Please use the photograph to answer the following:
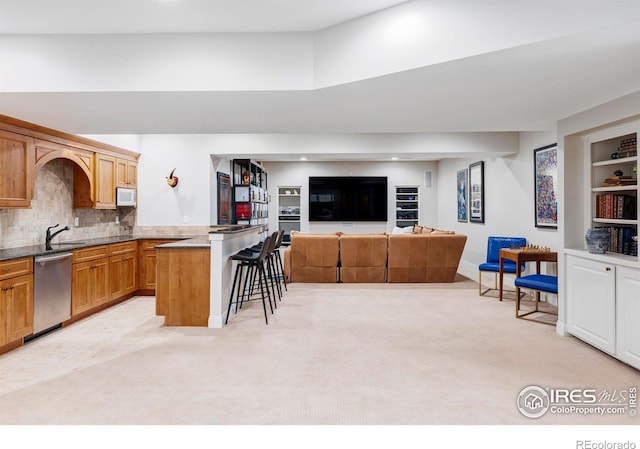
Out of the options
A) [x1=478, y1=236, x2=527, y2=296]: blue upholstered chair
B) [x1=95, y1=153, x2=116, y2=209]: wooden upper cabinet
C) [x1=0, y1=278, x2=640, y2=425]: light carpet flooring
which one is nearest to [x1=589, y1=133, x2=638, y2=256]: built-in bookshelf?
[x1=0, y1=278, x2=640, y2=425]: light carpet flooring

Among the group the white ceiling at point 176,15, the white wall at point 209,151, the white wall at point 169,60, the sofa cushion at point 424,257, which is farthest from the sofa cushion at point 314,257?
the white ceiling at point 176,15

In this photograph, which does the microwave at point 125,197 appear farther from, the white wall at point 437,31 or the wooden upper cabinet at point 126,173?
the white wall at point 437,31

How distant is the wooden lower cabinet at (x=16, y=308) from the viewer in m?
3.28

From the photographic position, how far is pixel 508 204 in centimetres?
634

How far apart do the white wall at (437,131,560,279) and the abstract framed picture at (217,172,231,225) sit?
15.5ft

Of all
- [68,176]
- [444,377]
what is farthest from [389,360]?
[68,176]

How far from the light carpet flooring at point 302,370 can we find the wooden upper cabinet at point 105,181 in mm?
1503

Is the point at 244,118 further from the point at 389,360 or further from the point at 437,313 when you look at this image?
the point at 437,313

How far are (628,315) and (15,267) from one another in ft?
16.8

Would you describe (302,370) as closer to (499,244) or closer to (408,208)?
(499,244)

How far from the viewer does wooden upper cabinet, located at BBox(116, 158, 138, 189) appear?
5.53 m

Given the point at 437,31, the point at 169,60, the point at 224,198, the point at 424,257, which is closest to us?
the point at 437,31

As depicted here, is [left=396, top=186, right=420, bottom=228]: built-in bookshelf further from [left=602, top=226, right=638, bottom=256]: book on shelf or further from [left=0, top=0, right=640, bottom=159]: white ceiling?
[left=602, top=226, right=638, bottom=256]: book on shelf

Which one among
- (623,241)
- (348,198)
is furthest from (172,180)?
(623,241)
